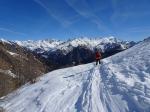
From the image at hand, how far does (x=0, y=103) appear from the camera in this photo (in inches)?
990

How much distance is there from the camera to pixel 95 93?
65.8ft

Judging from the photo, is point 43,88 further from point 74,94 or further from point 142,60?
point 142,60

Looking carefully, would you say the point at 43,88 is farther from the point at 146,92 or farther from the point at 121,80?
the point at 146,92

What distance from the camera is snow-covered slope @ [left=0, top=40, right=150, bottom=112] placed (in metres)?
17.1

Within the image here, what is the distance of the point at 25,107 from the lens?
20766 mm

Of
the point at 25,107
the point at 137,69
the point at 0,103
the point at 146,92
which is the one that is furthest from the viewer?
the point at 0,103

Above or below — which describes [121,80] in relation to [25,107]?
above

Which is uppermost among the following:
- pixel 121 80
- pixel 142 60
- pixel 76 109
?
pixel 142 60

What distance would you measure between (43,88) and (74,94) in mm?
4386

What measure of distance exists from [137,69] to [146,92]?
6.47 m

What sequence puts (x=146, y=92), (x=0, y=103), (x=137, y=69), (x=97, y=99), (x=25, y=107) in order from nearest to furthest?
1. (x=146, y=92)
2. (x=97, y=99)
3. (x=25, y=107)
4. (x=137, y=69)
5. (x=0, y=103)

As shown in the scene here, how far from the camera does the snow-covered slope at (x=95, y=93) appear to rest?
672 inches

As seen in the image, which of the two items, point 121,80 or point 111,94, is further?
point 121,80

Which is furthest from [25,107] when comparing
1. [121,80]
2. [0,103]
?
[121,80]
